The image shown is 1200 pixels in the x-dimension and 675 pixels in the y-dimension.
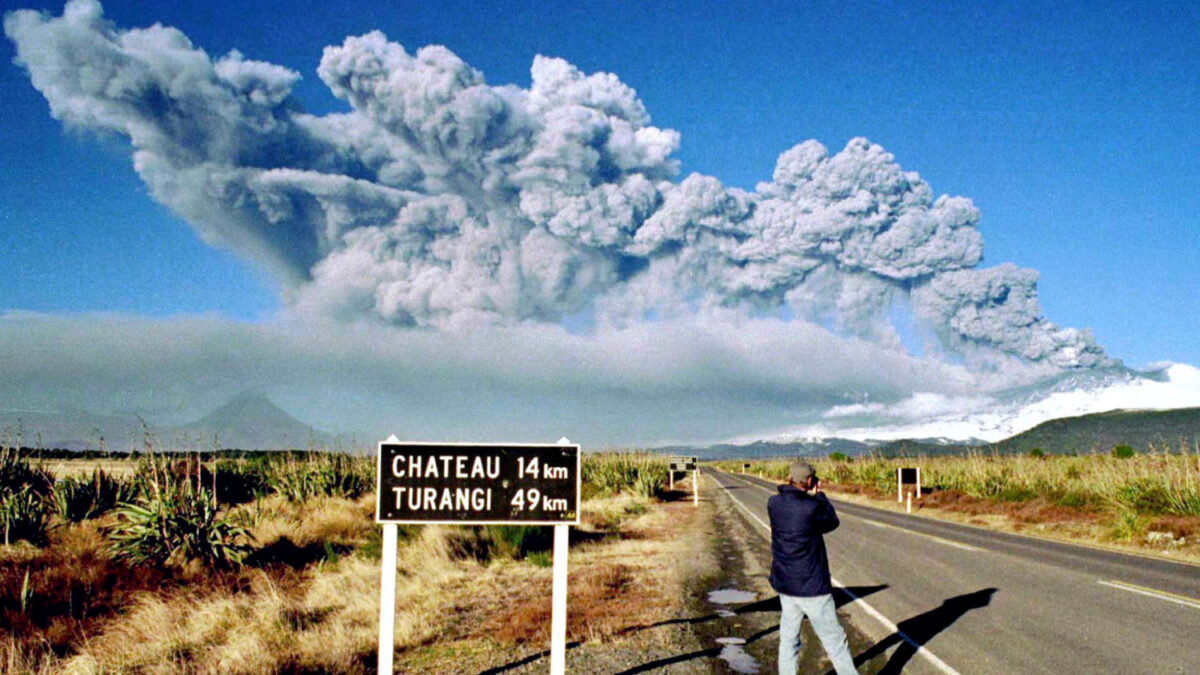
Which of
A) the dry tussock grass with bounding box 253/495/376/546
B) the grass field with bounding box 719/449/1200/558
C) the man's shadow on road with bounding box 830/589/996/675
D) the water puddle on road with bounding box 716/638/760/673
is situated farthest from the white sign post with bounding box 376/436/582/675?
the grass field with bounding box 719/449/1200/558

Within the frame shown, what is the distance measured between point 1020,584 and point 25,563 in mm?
14754

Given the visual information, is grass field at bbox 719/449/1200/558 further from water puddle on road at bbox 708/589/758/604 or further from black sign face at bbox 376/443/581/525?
black sign face at bbox 376/443/581/525

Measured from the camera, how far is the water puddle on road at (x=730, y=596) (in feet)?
35.8

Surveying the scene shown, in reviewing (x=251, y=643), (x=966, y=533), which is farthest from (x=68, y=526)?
(x=966, y=533)

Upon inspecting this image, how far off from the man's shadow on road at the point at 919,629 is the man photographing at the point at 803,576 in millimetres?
1225

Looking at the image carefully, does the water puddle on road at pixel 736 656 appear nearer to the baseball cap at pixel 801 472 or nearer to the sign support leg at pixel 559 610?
the sign support leg at pixel 559 610

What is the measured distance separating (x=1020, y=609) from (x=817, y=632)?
17.4 feet

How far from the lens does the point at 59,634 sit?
8.52 meters

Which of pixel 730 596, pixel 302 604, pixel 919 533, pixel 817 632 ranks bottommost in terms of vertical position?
pixel 919 533

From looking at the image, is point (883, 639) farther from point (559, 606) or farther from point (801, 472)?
point (559, 606)

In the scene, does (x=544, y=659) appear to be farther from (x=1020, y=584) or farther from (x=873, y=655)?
(x=1020, y=584)

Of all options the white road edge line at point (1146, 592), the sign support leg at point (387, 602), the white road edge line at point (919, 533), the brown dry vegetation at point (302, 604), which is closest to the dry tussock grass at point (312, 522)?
the brown dry vegetation at point (302, 604)

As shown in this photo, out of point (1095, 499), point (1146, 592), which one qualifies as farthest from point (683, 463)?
point (1146, 592)

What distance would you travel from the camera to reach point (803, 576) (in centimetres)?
598
